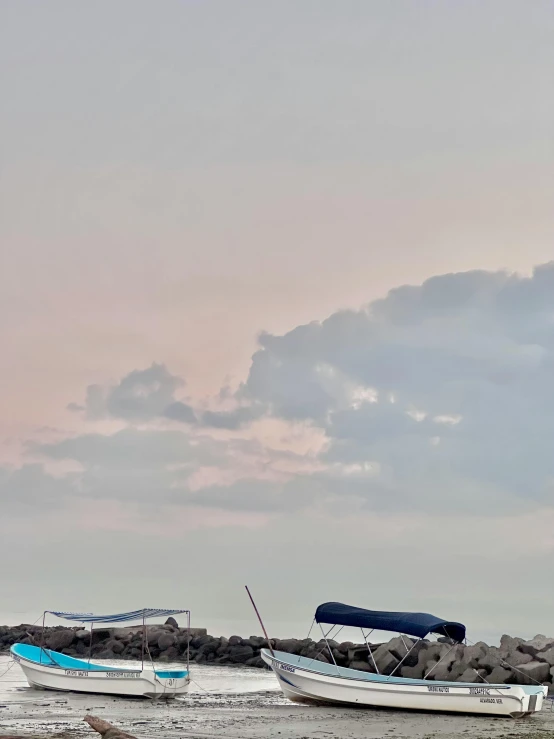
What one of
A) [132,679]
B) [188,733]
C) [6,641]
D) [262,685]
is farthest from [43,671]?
[6,641]

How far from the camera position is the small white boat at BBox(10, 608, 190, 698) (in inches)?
1219

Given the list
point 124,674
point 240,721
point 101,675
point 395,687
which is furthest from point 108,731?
point 101,675

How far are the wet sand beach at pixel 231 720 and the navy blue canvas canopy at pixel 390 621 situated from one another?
2.83m

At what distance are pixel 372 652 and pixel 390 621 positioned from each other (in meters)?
9.19

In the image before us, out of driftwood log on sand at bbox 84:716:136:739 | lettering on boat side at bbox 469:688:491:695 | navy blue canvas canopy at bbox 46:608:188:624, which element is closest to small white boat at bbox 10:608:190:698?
navy blue canvas canopy at bbox 46:608:188:624

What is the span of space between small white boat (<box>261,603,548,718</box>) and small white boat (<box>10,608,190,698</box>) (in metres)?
3.62

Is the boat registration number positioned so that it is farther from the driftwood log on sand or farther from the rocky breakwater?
the driftwood log on sand

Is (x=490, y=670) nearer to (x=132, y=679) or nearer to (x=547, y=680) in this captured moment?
(x=547, y=680)

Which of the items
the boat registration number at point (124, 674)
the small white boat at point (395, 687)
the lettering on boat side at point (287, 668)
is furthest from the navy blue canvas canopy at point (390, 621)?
the boat registration number at point (124, 674)

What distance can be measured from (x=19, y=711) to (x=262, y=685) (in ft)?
46.6

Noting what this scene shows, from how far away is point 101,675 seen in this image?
31688 millimetres

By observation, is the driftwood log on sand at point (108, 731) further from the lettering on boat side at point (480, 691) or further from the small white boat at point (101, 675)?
the lettering on boat side at point (480, 691)

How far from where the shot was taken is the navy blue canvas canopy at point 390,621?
2991 centimetres

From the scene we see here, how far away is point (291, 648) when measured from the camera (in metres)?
49.7
